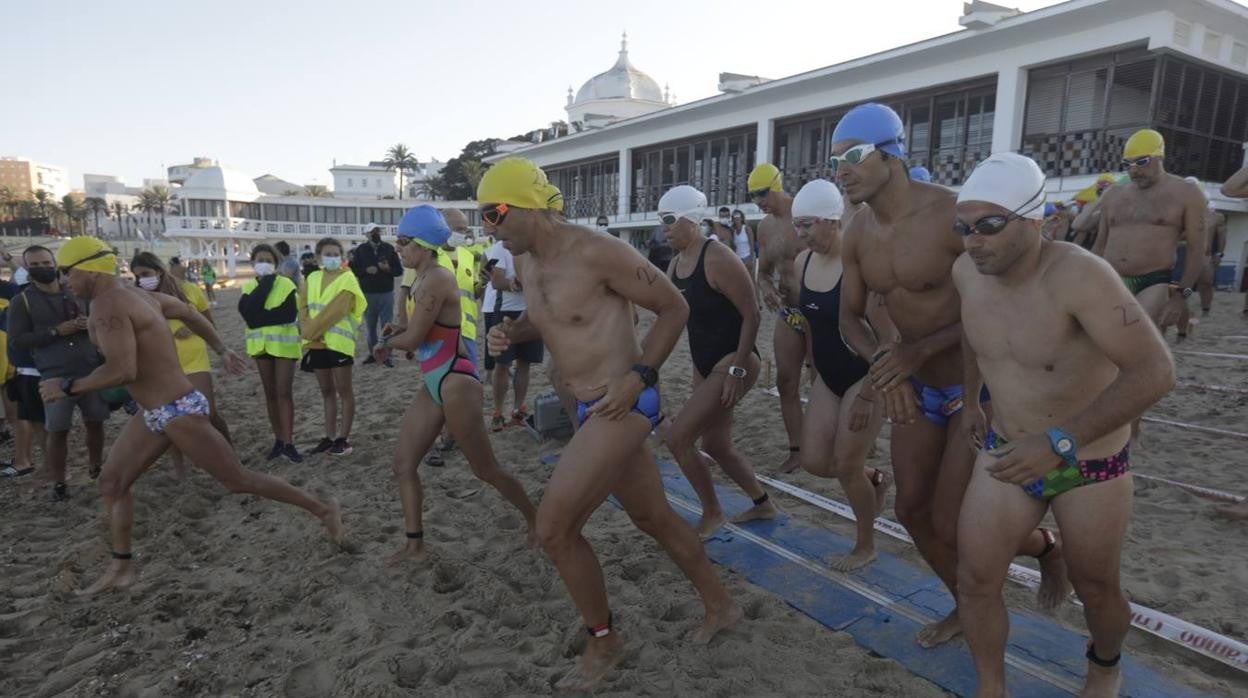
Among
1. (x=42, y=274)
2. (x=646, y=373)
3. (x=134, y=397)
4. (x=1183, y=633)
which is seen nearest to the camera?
(x=646, y=373)

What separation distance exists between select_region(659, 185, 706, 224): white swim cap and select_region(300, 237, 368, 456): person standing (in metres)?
3.24

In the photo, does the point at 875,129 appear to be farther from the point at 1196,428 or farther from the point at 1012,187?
the point at 1196,428

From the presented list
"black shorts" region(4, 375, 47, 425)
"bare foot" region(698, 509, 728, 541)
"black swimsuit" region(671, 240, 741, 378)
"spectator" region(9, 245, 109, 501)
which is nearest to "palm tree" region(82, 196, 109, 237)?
"black shorts" region(4, 375, 47, 425)

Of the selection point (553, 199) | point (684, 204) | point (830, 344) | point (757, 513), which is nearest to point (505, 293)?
point (684, 204)

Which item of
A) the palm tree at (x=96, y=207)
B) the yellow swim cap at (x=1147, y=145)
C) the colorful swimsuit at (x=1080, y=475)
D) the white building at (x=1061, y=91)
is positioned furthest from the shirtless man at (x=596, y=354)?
the palm tree at (x=96, y=207)

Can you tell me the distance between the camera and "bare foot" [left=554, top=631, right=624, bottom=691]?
2.86m

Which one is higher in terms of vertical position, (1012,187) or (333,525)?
(1012,187)

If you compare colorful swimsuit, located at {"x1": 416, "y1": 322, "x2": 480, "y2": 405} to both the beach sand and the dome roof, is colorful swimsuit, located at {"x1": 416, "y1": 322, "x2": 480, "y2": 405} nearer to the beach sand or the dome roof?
the beach sand

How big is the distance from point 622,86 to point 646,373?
40.0 m

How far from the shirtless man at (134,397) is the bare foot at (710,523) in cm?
253

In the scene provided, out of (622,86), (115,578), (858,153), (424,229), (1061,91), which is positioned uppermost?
(622,86)

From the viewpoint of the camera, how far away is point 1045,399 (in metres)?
2.26

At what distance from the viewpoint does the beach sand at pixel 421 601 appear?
2934mm

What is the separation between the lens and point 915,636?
10.0 ft
